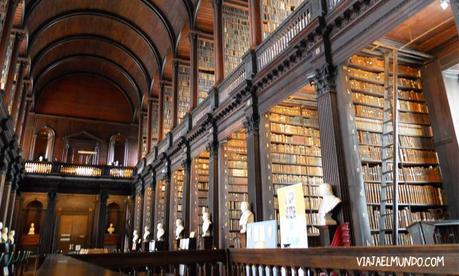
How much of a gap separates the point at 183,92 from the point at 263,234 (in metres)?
7.32

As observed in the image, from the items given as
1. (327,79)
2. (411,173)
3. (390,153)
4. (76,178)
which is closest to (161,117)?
(76,178)

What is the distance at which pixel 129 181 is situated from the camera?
16.3 m

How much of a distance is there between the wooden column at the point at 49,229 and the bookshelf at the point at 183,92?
7452 millimetres

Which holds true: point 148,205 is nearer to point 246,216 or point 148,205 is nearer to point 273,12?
point 246,216

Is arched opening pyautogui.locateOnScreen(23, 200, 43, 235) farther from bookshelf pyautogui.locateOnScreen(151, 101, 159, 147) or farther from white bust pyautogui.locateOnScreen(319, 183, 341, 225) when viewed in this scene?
white bust pyautogui.locateOnScreen(319, 183, 341, 225)

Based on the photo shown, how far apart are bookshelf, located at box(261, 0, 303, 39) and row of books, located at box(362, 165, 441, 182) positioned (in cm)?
342

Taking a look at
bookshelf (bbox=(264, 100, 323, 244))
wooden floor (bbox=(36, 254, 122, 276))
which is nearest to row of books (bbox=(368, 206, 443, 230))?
bookshelf (bbox=(264, 100, 323, 244))

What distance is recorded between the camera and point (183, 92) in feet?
37.7

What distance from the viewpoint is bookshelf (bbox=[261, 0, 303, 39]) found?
23.2 feet

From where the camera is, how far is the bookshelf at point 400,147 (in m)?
4.66

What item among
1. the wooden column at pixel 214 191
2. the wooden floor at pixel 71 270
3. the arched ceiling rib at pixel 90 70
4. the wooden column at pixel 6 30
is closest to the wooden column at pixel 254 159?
the wooden column at pixel 214 191

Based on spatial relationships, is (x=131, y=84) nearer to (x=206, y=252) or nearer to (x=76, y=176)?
(x=76, y=176)

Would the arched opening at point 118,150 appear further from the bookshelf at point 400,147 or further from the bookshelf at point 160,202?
the bookshelf at point 400,147

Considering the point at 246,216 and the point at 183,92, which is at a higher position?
the point at 183,92
